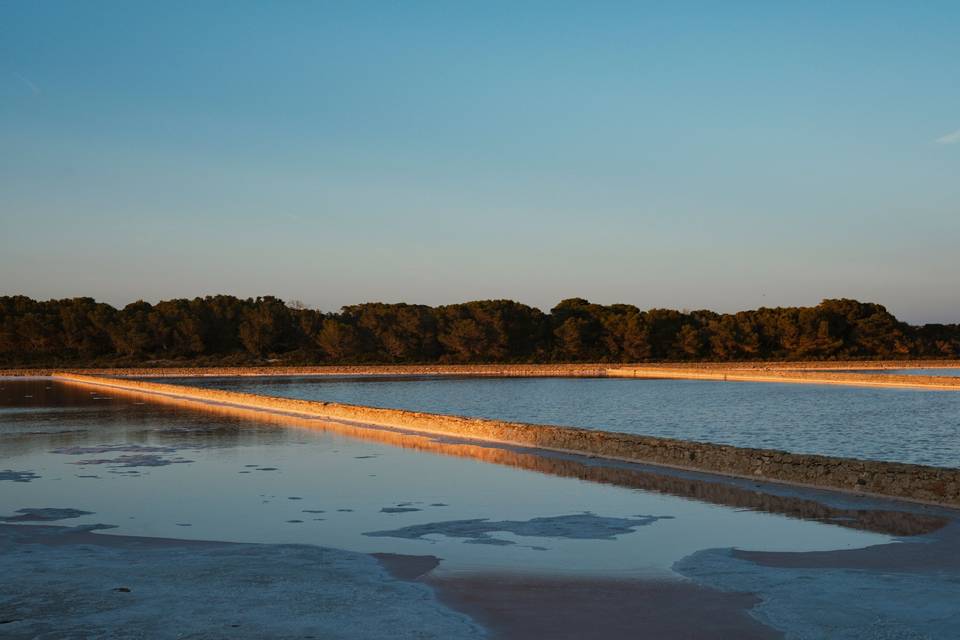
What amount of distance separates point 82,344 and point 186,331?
47.6 feet

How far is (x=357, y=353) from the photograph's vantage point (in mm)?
119875

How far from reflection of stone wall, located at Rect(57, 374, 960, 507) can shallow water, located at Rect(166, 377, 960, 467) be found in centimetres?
817

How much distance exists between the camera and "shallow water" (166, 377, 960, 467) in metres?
28.9

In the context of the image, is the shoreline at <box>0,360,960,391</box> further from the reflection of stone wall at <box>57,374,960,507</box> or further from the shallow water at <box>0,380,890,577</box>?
the shallow water at <box>0,380,890,577</box>

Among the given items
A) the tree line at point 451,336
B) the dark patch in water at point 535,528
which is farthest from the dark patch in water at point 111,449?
the tree line at point 451,336

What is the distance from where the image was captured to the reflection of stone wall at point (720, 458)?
1409 cm

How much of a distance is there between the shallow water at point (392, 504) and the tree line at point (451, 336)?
94.3 metres

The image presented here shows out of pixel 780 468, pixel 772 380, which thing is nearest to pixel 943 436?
pixel 780 468

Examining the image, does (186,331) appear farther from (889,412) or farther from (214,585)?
(214,585)

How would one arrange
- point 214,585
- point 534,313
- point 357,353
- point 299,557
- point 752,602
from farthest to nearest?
point 534,313 < point 357,353 < point 299,557 < point 214,585 < point 752,602

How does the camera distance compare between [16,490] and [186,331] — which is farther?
[186,331]

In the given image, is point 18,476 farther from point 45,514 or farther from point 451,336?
point 451,336

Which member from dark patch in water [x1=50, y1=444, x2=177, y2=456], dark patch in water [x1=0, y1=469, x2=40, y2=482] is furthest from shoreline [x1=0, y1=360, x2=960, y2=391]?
dark patch in water [x1=0, y1=469, x2=40, y2=482]

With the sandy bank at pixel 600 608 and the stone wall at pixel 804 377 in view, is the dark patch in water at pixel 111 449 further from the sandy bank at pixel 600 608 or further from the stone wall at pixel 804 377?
the stone wall at pixel 804 377
